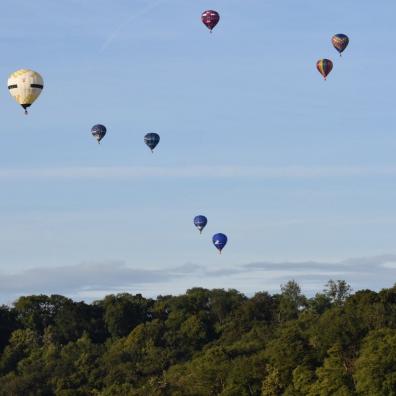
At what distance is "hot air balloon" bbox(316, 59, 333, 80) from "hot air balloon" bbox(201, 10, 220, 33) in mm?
12546

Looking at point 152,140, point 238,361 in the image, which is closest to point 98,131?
point 152,140

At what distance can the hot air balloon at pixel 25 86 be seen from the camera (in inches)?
5123

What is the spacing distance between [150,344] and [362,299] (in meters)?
32.3

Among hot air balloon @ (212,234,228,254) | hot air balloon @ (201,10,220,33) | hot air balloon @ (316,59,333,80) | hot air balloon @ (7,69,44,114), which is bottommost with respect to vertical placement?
hot air balloon @ (212,234,228,254)

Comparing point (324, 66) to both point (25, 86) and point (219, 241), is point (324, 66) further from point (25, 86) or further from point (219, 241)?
point (25, 86)

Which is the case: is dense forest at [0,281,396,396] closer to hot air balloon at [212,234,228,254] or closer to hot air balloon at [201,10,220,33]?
hot air balloon at [212,234,228,254]

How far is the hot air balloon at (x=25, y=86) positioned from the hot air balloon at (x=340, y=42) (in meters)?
39.2

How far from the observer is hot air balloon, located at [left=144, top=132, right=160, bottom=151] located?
164m

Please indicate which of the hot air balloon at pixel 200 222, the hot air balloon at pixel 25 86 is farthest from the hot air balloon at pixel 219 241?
the hot air balloon at pixel 25 86

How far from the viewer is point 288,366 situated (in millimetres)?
140875

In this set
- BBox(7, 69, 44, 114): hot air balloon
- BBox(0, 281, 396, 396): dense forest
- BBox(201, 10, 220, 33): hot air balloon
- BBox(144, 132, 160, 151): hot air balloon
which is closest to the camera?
BBox(7, 69, 44, 114): hot air balloon

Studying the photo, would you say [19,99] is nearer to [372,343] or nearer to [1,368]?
[372,343]

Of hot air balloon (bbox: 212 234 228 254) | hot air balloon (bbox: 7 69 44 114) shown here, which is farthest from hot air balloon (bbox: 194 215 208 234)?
hot air balloon (bbox: 7 69 44 114)

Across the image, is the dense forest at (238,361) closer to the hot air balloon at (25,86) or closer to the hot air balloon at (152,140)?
the hot air balloon at (152,140)
